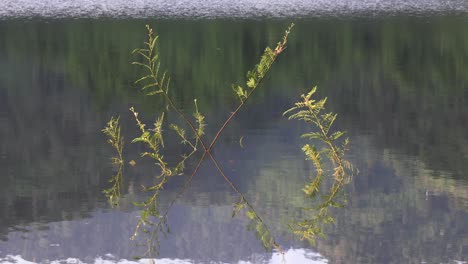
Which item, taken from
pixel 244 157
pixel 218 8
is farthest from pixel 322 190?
pixel 218 8

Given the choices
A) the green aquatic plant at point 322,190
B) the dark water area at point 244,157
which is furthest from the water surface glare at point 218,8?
the green aquatic plant at point 322,190

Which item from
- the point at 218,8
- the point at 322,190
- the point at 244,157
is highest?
the point at 218,8

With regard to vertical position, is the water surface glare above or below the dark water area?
above

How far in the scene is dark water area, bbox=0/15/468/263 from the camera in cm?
1313

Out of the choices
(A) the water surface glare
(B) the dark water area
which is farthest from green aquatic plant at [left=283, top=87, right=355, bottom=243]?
(A) the water surface glare

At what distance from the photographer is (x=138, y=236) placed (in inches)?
522

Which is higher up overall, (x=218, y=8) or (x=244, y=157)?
(x=218, y=8)

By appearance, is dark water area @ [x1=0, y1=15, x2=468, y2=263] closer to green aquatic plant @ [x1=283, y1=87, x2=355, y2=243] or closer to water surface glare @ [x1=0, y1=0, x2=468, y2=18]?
green aquatic plant @ [x1=283, y1=87, x2=355, y2=243]

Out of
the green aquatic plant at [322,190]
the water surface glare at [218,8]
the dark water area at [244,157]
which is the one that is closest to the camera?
the dark water area at [244,157]

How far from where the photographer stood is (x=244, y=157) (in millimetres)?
18641

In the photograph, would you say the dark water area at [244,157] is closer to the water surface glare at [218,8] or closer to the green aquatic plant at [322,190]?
the green aquatic plant at [322,190]

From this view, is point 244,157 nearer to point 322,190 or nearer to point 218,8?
point 322,190

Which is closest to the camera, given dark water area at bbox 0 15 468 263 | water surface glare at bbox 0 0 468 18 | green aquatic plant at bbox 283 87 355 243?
dark water area at bbox 0 15 468 263

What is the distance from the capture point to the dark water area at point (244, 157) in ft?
43.1
